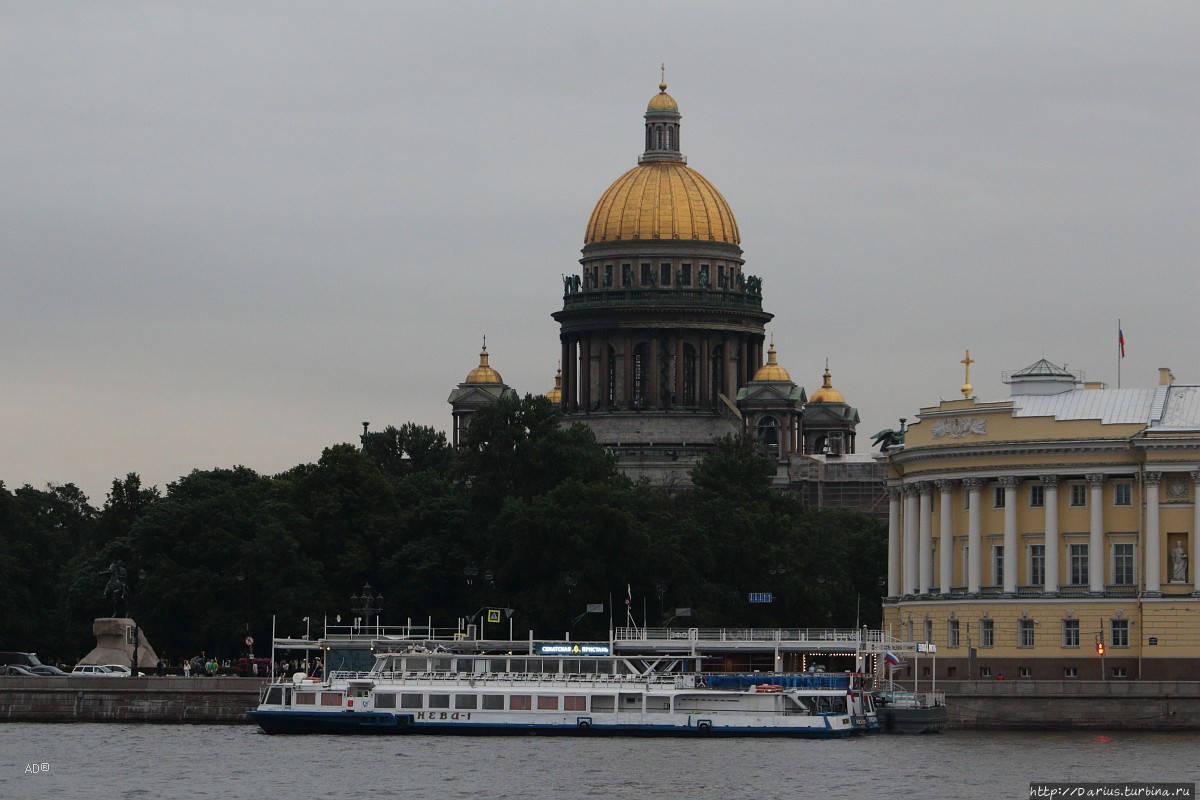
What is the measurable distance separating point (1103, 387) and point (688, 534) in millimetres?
18962

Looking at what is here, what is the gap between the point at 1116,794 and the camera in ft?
283

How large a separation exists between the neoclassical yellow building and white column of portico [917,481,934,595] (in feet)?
0.16

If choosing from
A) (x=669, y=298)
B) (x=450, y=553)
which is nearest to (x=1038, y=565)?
(x=450, y=553)

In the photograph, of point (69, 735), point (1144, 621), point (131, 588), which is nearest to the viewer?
point (69, 735)

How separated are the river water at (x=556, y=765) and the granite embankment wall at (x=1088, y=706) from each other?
6.36 ft

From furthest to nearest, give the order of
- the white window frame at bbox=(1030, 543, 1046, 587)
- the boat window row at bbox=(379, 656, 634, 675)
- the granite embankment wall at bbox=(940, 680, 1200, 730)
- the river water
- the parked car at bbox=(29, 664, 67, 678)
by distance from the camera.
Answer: the white window frame at bbox=(1030, 543, 1046, 587), the parked car at bbox=(29, 664, 67, 678), the boat window row at bbox=(379, 656, 634, 675), the granite embankment wall at bbox=(940, 680, 1200, 730), the river water

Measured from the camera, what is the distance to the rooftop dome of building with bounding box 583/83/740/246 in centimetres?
19575

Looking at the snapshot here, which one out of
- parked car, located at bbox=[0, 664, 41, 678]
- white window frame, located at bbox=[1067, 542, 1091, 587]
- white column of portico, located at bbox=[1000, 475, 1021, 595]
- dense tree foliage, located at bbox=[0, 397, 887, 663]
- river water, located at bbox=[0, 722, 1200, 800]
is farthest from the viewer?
dense tree foliage, located at bbox=[0, 397, 887, 663]

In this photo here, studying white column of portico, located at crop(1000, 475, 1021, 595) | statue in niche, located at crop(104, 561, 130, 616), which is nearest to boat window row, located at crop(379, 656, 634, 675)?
statue in niche, located at crop(104, 561, 130, 616)

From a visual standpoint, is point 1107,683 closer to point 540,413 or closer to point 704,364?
point 540,413

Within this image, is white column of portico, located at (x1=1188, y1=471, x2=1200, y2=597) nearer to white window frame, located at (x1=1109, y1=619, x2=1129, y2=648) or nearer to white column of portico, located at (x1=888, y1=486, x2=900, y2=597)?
white window frame, located at (x1=1109, y1=619, x2=1129, y2=648)

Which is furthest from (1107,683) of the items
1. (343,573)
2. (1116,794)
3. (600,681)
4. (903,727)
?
(343,573)

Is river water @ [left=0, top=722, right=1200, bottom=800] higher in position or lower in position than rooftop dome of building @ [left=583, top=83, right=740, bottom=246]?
lower

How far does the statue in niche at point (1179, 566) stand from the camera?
12238cm
